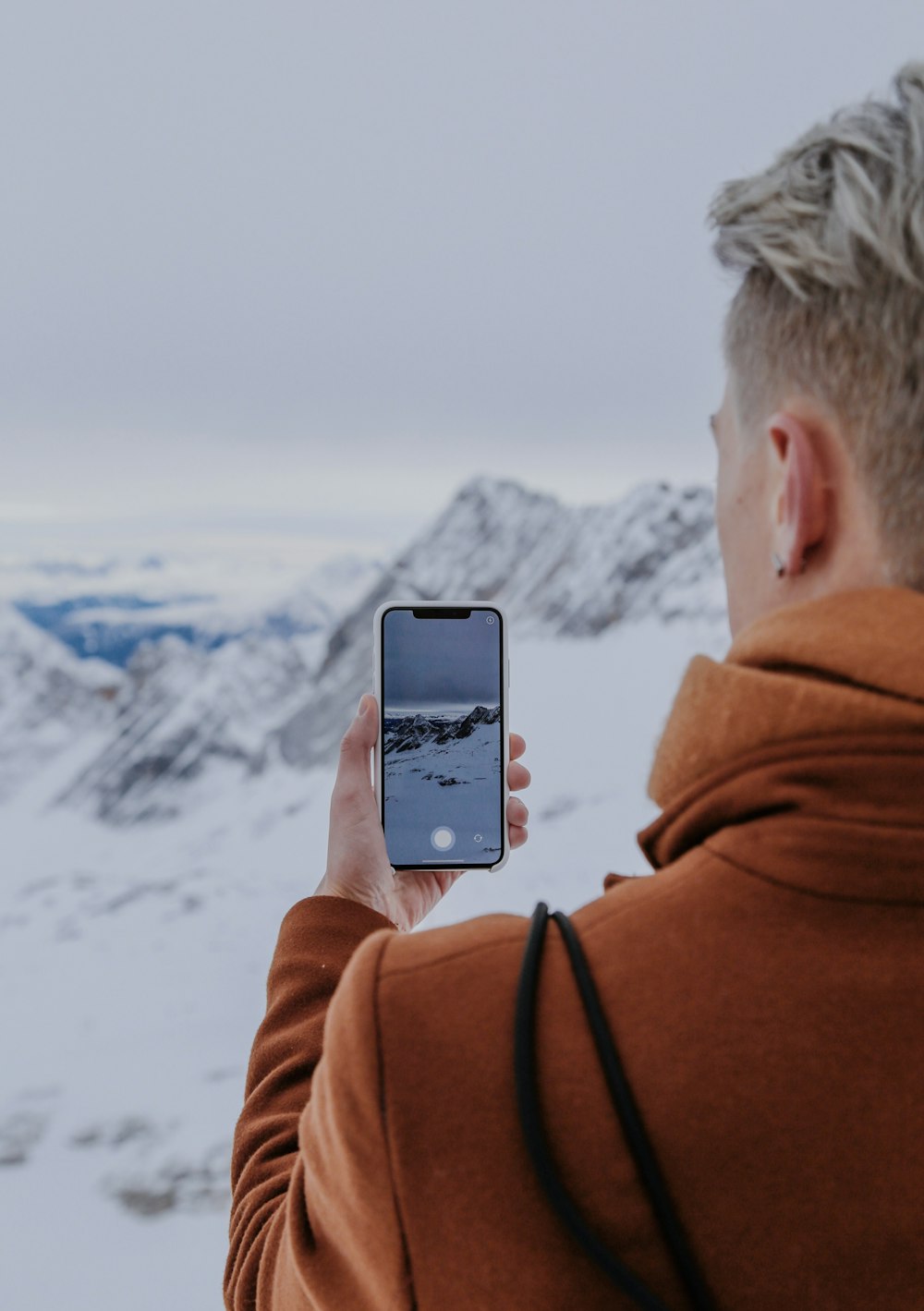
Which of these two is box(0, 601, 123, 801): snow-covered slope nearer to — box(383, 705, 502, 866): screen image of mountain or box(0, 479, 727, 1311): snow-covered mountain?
box(0, 479, 727, 1311): snow-covered mountain

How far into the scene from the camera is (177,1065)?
2070 millimetres

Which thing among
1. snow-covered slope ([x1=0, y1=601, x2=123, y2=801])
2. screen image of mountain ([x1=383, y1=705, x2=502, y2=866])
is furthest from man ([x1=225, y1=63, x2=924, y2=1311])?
snow-covered slope ([x1=0, y1=601, x2=123, y2=801])

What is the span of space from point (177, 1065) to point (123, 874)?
1.17 meters

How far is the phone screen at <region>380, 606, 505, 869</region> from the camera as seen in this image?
93 centimetres

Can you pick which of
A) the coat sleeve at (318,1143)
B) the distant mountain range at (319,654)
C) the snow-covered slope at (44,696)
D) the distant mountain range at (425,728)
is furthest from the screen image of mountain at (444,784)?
the snow-covered slope at (44,696)

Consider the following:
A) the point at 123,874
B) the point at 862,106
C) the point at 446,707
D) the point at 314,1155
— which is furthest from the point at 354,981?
the point at 123,874

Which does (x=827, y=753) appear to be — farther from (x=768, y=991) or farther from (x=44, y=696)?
(x=44, y=696)

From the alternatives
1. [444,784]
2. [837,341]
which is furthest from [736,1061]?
[444,784]

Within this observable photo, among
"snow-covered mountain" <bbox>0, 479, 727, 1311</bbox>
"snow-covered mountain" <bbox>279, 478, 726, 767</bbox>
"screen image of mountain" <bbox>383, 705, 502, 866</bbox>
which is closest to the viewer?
"screen image of mountain" <bbox>383, 705, 502, 866</bbox>

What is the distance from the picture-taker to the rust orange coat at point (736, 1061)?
39 cm

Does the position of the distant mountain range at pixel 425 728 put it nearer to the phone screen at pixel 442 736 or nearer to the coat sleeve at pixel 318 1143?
the phone screen at pixel 442 736

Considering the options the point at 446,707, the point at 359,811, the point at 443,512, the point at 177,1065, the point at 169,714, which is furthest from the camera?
the point at 169,714

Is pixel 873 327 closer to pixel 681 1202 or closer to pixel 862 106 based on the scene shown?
pixel 862 106

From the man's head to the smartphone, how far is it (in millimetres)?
513
